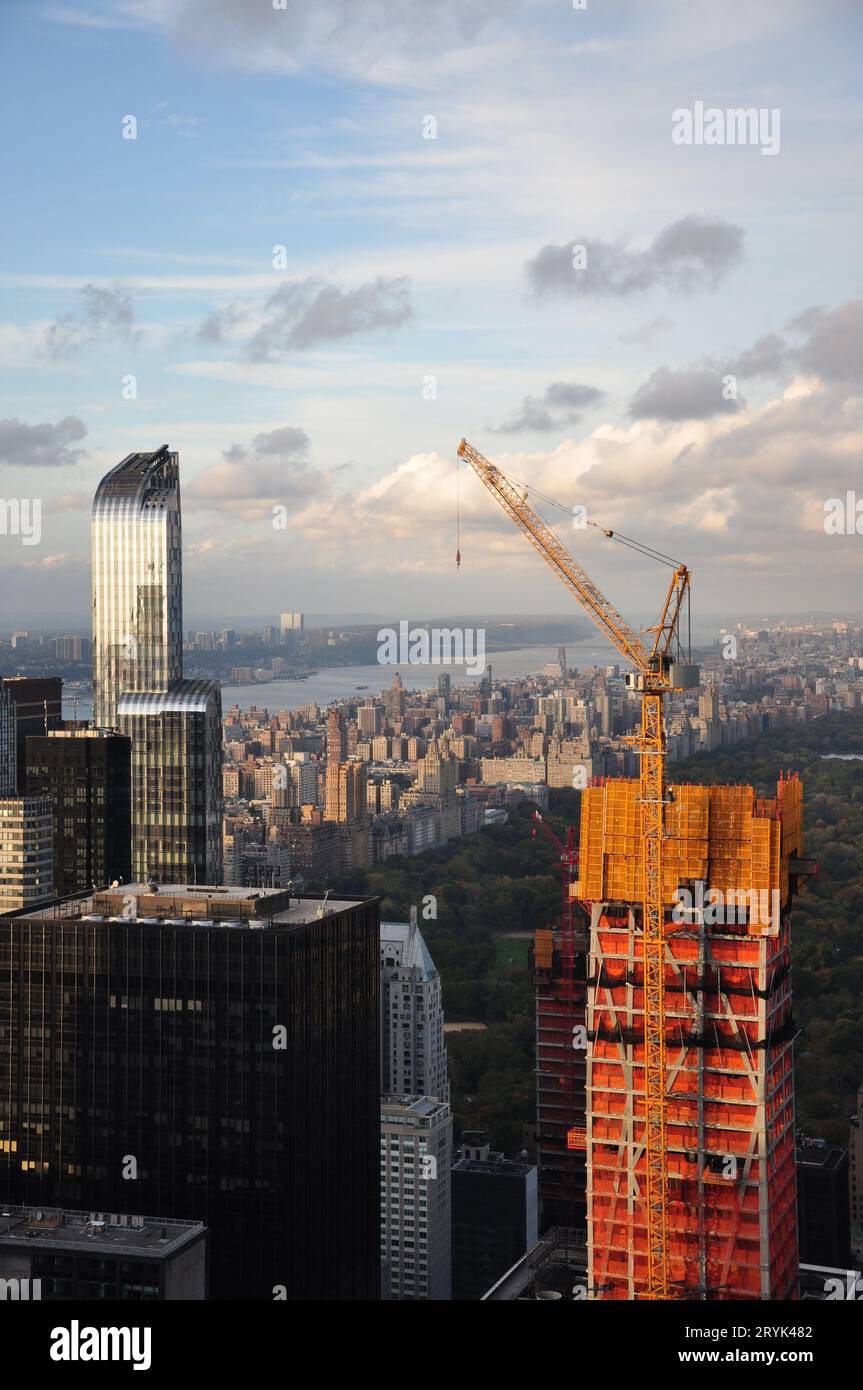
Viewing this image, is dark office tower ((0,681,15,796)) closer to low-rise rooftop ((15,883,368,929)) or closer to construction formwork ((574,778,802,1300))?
low-rise rooftop ((15,883,368,929))

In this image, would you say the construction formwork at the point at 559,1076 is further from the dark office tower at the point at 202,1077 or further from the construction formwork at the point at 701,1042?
the construction formwork at the point at 701,1042

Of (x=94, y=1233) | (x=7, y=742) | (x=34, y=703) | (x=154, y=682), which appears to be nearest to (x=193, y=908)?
(x=94, y=1233)

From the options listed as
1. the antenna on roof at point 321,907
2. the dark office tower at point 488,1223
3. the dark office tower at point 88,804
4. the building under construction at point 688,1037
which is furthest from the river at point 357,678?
the building under construction at point 688,1037

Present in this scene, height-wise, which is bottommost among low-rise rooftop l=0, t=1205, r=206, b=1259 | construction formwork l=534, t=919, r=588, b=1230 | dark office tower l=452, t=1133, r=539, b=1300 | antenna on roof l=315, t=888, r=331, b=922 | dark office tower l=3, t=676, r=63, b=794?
dark office tower l=452, t=1133, r=539, b=1300

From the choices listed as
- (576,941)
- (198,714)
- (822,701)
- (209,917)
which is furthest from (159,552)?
(822,701)

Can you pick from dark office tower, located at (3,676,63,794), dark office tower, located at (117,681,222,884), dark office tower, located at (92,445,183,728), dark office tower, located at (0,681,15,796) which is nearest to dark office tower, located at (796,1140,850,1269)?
dark office tower, located at (117,681,222,884)

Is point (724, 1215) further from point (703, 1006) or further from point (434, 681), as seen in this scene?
point (434, 681)
